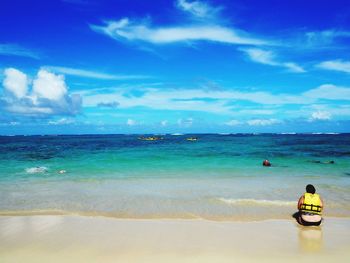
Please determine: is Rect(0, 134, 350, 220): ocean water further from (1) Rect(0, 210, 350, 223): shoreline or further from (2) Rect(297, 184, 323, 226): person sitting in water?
(2) Rect(297, 184, 323, 226): person sitting in water

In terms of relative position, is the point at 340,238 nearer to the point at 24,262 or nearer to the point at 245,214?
the point at 245,214

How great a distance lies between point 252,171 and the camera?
24.3 metres

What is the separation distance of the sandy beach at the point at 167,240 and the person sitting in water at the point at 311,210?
0.76ft

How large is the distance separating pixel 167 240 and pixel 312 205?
485 cm

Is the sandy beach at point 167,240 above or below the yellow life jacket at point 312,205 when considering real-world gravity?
below

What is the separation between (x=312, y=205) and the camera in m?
10.5

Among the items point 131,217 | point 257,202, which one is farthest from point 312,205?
point 131,217

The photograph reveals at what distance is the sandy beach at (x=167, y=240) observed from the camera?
25.9 feet

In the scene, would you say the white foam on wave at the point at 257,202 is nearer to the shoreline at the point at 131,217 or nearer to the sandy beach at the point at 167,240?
the shoreline at the point at 131,217

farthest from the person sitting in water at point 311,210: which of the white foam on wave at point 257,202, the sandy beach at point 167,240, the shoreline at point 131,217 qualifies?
the white foam on wave at point 257,202

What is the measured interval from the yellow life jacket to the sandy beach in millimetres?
537

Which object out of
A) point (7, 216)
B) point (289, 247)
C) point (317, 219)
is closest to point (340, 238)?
point (317, 219)

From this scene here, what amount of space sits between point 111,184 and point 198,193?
551cm

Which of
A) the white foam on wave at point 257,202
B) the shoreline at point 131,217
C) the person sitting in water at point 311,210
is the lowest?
the shoreline at point 131,217
